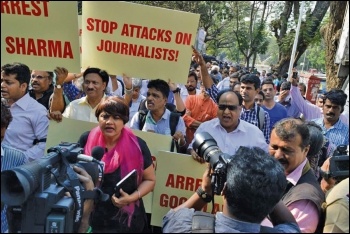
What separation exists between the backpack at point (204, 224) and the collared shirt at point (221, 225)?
2 centimetres

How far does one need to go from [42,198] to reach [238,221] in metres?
0.71

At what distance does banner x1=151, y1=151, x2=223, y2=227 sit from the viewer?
117 inches

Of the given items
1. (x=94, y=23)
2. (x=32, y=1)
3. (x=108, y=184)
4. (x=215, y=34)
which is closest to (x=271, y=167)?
(x=108, y=184)

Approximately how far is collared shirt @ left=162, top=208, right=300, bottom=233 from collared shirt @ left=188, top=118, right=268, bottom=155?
1.55 metres

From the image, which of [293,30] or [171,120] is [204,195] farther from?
[293,30]

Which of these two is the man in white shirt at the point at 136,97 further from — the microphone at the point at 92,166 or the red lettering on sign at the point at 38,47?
the microphone at the point at 92,166

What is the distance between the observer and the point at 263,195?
4.95ft

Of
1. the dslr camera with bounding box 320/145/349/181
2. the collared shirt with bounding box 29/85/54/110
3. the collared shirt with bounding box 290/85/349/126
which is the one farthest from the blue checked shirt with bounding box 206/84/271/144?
the dslr camera with bounding box 320/145/349/181

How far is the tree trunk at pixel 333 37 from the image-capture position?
666 cm

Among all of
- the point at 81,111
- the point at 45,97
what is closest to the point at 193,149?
the point at 81,111

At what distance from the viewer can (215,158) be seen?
6.14 ft

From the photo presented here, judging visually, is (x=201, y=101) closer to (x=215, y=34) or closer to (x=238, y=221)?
(x=238, y=221)

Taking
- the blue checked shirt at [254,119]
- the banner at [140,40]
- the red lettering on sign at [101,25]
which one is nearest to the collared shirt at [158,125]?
the banner at [140,40]

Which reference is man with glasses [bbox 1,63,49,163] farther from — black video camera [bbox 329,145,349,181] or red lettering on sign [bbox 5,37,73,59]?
black video camera [bbox 329,145,349,181]
